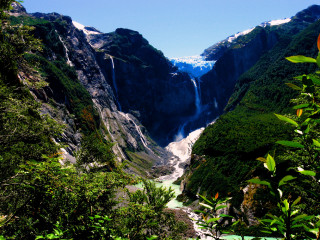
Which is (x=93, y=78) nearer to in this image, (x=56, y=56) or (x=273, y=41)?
(x=56, y=56)

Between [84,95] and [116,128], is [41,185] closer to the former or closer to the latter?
[84,95]

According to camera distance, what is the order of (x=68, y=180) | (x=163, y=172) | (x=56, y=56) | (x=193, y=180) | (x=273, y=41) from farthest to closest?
(x=273, y=41) < (x=56, y=56) < (x=163, y=172) < (x=193, y=180) < (x=68, y=180)

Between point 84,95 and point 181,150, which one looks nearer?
point 84,95

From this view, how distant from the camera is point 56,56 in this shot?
132000mm

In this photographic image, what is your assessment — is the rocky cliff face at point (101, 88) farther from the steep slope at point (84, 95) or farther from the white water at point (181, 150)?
the white water at point (181, 150)

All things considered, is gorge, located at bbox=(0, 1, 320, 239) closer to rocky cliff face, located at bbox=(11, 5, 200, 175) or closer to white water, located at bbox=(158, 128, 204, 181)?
rocky cliff face, located at bbox=(11, 5, 200, 175)

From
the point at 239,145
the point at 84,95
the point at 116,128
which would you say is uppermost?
the point at 84,95

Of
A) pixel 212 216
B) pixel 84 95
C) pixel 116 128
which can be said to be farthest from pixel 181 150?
pixel 212 216

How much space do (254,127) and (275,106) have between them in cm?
3673

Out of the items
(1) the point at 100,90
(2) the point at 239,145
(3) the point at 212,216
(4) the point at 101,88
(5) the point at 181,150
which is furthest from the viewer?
(5) the point at 181,150

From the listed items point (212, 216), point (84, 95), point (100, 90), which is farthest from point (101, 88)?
point (212, 216)

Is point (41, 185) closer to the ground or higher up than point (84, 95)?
closer to the ground

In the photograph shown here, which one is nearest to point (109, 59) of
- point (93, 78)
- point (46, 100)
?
point (93, 78)

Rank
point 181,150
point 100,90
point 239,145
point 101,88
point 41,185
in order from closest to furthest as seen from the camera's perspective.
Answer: point 41,185, point 239,145, point 100,90, point 101,88, point 181,150
